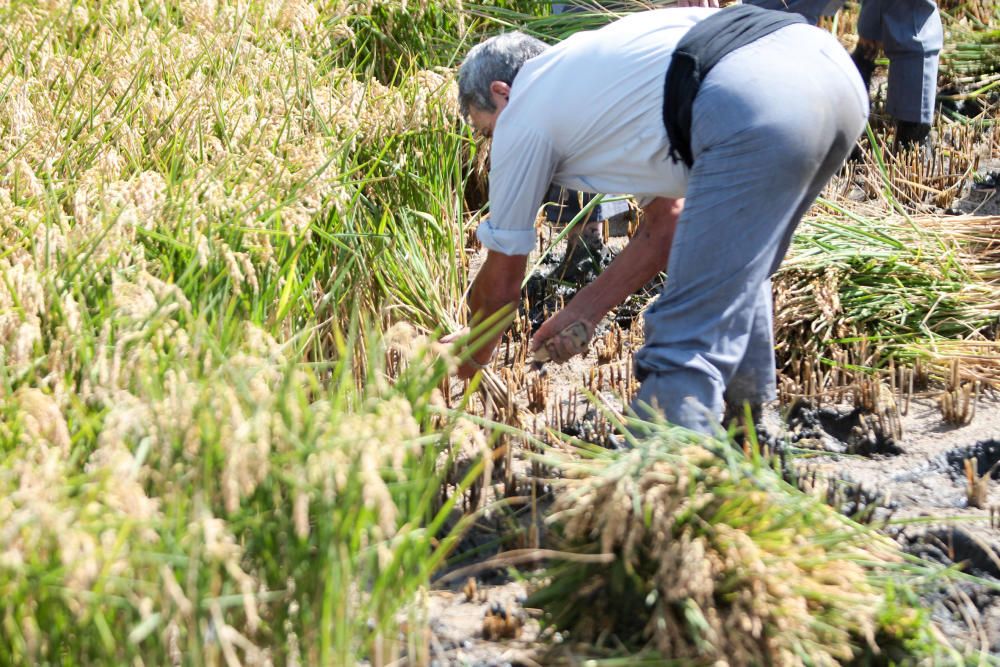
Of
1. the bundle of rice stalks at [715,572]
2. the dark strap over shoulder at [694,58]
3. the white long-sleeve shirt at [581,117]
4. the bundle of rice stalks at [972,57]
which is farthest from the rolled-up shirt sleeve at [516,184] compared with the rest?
the bundle of rice stalks at [972,57]

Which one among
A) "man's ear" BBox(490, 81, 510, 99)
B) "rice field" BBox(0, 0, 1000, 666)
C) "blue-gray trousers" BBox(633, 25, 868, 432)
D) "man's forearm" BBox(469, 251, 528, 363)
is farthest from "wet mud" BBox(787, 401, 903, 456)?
"man's ear" BBox(490, 81, 510, 99)

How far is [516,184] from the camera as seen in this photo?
289 centimetres

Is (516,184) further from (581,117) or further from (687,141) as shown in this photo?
(687,141)

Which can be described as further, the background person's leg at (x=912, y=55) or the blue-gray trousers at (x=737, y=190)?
the background person's leg at (x=912, y=55)

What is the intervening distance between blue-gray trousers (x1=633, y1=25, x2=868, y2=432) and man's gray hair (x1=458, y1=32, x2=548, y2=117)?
1.58 ft

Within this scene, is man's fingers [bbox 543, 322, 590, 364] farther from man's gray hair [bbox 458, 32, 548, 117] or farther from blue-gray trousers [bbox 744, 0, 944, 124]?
blue-gray trousers [bbox 744, 0, 944, 124]

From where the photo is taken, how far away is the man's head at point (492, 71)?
296 cm

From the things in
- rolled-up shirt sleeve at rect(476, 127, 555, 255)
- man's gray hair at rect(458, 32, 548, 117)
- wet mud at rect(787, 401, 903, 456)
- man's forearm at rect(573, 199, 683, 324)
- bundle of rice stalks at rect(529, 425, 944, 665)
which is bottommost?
wet mud at rect(787, 401, 903, 456)

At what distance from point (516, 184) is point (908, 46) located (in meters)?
2.83

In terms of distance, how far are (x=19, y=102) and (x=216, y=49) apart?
0.83m

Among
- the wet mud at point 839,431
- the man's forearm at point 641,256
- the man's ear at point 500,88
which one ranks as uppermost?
the man's ear at point 500,88

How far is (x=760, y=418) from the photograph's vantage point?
352 centimetres

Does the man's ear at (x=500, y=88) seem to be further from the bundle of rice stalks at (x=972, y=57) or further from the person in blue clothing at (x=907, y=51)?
the bundle of rice stalks at (x=972, y=57)

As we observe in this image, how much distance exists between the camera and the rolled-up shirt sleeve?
286 cm
